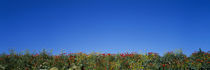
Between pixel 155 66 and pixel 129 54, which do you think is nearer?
pixel 155 66

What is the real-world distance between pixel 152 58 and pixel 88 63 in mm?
3803

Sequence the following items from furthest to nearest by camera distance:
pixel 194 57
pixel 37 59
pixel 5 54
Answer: pixel 194 57
pixel 5 54
pixel 37 59

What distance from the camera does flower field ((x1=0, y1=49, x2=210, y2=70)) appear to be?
388 inches

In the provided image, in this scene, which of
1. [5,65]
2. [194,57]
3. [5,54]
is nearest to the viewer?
[5,65]

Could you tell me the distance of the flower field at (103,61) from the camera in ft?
32.4

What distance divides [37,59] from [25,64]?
0.64m

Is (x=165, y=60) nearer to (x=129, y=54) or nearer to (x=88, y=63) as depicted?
(x=129, y=54)

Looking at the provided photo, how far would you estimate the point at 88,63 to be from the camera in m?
Answer: 10.1

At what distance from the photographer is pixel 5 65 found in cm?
966

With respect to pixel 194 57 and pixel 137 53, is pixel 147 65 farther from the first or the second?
pixel 194 57

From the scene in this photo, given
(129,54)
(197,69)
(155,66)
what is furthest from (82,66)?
(197,69)

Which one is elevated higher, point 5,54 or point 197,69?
point 5,54

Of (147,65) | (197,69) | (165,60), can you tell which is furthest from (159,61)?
(197,69)

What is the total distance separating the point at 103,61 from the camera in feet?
33.6
